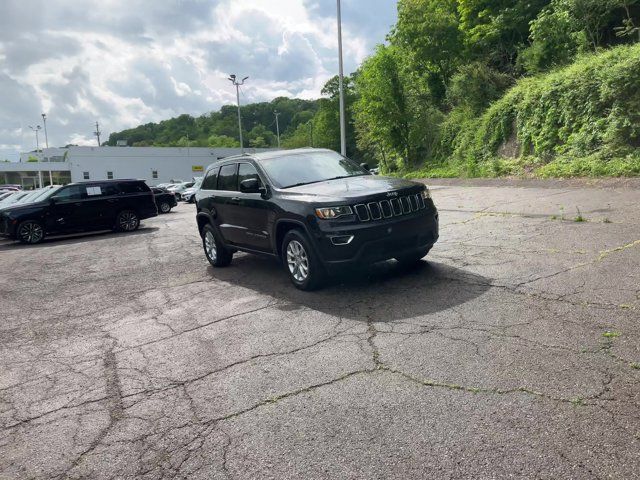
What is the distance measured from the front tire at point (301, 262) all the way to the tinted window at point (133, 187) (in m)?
13.0

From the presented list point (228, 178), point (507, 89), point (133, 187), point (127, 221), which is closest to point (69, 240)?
point (127, 221)

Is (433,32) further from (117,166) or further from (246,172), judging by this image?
(117,166)

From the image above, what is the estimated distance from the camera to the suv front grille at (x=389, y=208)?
6270 mm

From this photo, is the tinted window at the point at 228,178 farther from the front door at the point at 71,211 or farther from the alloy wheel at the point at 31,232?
the alloy wheel at the point at 31,232

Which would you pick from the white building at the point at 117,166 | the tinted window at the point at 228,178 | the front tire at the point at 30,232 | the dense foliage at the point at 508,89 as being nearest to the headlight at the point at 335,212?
the tinted window at the point at 228,178

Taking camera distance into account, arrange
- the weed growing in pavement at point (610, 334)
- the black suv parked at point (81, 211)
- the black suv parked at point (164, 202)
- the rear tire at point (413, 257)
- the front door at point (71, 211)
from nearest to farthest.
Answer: the weed growing in pavement at point (610, 334) < the rear tire at point (413, 257) < the black suv parked at point (81, 211) < the front door at point (71, 211) < the black suv parked at point (164, 202)

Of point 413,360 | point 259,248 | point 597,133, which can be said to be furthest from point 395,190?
point 597,133

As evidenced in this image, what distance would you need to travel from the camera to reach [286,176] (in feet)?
24.5

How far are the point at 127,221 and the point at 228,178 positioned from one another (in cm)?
1086

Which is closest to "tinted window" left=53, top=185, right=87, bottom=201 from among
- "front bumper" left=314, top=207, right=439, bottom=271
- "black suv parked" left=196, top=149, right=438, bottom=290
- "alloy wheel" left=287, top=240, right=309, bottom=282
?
"black suv parked" left=196, top=149, right=438, bottom=290

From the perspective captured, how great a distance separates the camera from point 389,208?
6449mm

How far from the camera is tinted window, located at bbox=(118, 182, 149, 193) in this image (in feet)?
59.8

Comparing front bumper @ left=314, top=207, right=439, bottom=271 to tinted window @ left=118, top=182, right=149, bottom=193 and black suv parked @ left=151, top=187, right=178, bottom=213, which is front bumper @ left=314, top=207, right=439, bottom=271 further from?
black suv parked @ left=151, top=187, right=178, bottom=213

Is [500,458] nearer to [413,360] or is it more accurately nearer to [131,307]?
[413,360]
